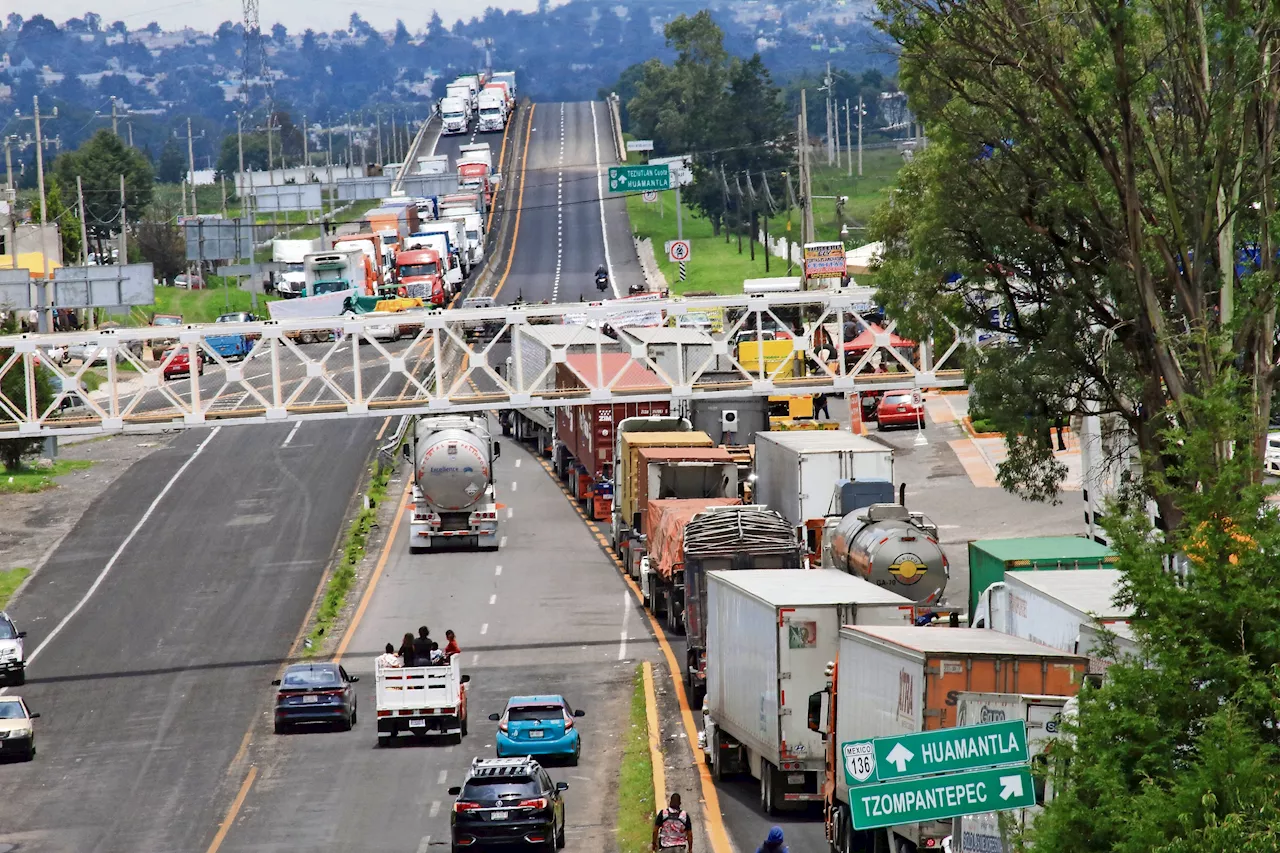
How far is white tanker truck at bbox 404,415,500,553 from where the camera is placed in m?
51.5

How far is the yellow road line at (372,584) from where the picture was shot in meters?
43.0

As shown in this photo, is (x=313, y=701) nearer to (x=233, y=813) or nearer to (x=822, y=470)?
(x=233, y=813)

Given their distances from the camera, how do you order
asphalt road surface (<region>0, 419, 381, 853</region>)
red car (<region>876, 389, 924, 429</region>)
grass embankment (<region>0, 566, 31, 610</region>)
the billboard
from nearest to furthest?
1. asphalt road surface (<region>0, 419, 381, 853</region>)
2. grass embankment (<region>0, 566, 31, 610</region>)
3. the billboard
4. red car (<region>876, 389, 924, 429</region>)

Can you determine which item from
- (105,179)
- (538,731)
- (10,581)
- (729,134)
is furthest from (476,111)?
(538,731)

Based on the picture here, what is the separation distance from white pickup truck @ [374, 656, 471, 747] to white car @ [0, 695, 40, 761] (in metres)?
6.12

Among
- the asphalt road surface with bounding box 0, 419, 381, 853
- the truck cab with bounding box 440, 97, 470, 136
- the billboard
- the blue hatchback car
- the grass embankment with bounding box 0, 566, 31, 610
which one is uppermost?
the truck cab with bounding box 440, 97, 470, 136

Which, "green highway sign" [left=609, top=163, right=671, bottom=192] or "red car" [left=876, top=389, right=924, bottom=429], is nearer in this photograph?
"red car" [left=876, top=389, right=924, bottom=429]

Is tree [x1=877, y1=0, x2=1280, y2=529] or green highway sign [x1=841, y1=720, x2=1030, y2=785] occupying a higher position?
tree [x1=877, y1=0, x2=1280, y2=529]

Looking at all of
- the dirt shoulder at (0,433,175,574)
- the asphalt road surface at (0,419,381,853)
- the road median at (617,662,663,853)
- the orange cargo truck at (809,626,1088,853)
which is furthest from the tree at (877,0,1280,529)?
the dirt shoulder at (0,433,175,574)

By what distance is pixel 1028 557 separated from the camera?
110ft

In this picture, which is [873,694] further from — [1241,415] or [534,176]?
[534,176]

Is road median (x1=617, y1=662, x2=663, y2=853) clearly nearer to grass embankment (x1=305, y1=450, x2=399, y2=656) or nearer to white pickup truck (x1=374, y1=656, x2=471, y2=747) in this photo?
white pickup truck (x1=374, y1=656, x2=471, y2=747)

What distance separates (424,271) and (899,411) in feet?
131

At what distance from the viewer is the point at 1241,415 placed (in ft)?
64.4
